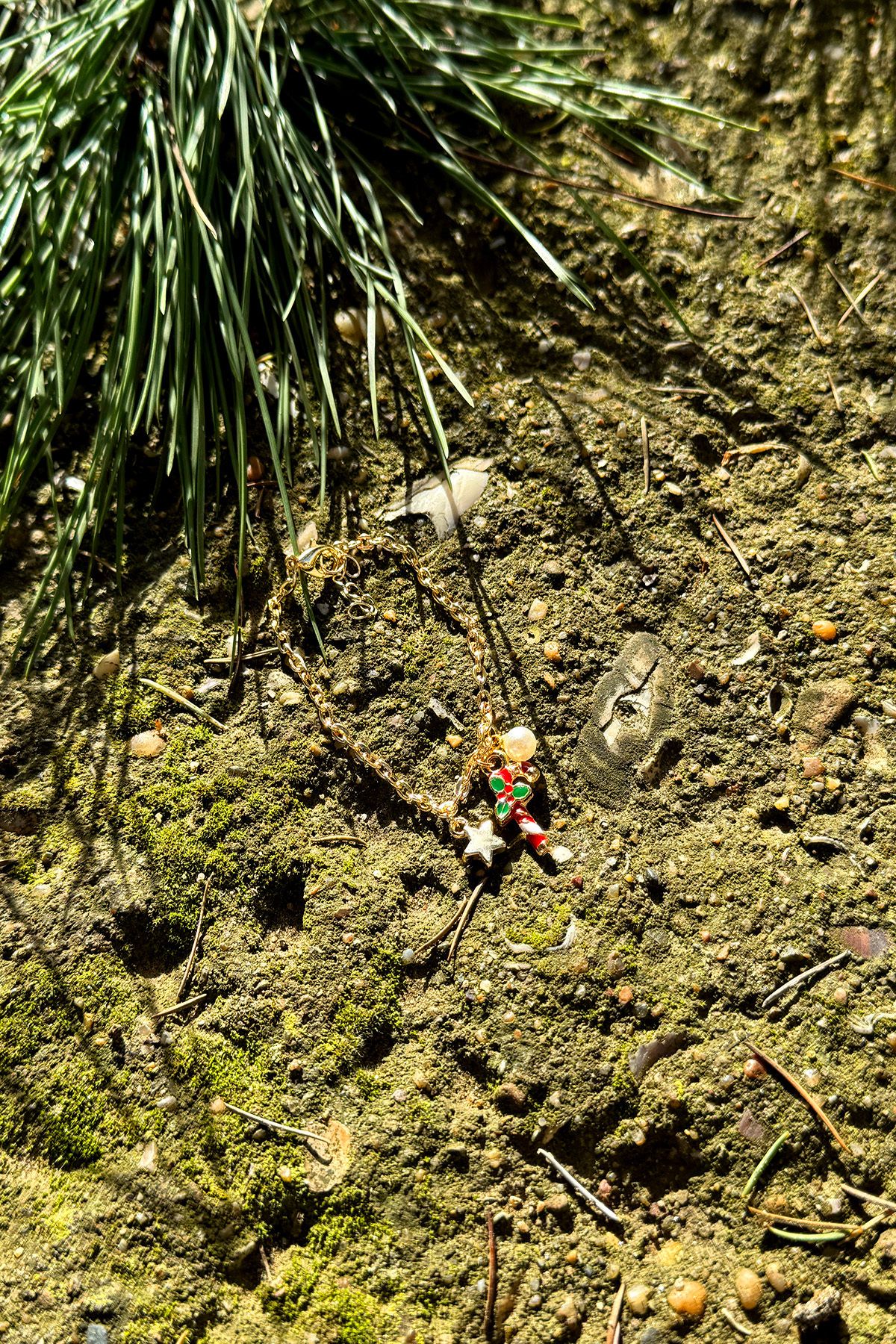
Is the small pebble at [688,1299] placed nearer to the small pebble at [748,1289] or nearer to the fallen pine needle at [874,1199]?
the small pebble at [748,1289]

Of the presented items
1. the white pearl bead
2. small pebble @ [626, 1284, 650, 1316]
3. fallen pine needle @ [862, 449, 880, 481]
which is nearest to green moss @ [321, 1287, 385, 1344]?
small pebble @ [626, 1284, 650, 1316]

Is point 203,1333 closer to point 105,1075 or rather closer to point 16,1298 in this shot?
point 16,1298

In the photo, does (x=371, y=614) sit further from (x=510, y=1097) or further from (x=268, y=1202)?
(x=268, y=1202)

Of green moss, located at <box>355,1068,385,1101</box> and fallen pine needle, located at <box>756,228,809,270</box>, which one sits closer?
green moss, located at <box>355,1068,385,1101</box>

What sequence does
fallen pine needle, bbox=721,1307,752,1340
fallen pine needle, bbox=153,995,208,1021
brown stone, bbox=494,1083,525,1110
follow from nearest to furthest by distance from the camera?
fallen pine needle, bbox=721,1307,752,1340 < brown stone, bbox=494,1083,525,1110 < fallen pine needle, bbox=153,995,208,1021

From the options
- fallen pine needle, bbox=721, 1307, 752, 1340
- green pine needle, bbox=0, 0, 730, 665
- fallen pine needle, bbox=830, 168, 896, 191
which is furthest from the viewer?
fallen pine needle, bbox=830, 168, 896, 191

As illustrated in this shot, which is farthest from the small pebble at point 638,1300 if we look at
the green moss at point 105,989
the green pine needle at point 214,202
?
the green pine needle at point 214,202

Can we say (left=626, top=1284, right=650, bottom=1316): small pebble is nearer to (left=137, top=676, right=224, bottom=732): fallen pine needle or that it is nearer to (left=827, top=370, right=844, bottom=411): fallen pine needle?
(left=137, top=676, right=224, bottom=732): fallen pine needle
